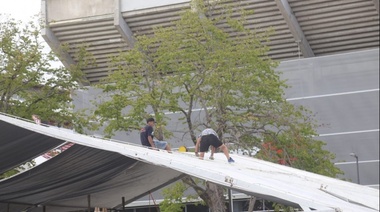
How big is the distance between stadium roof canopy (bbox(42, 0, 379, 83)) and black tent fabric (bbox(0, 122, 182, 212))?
62.1ft

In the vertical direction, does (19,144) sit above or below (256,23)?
below

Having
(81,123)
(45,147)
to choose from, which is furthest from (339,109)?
(45,147)

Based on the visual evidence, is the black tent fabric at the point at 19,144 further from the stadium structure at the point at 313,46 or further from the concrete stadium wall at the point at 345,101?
the concrete stadium wall at the point at 345,101

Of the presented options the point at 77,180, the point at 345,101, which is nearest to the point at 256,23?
the point at 345,101

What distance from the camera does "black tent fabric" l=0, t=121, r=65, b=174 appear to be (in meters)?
18.3

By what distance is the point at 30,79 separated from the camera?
1288 inches

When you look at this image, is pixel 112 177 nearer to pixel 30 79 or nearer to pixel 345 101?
pixel 30 79

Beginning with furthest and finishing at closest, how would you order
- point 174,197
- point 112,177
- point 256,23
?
point 256,23 → point 174,197 → point 112,177

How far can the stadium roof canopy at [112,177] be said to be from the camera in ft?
→ 54.3

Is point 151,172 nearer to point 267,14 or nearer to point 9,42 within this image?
point 9,42

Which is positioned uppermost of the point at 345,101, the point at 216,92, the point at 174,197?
the point at 345,101

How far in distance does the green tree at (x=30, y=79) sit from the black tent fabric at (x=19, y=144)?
1136 cm

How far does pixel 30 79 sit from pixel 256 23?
14.0 metres

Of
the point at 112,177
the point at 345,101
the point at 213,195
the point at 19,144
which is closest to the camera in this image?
the point at 19,144
